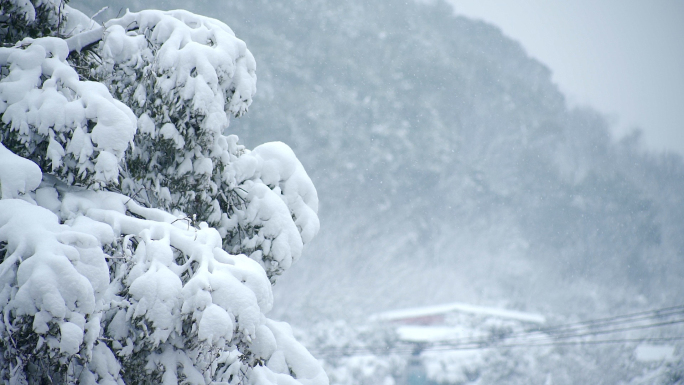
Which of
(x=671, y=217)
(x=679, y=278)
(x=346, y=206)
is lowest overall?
(x=346, y=206)

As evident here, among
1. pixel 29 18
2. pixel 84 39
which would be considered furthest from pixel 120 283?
pixel 29 18

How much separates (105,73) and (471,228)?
43019mm

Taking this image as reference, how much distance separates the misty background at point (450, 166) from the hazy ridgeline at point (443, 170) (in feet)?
0.48

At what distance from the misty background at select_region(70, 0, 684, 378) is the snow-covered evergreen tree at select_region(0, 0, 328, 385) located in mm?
24636

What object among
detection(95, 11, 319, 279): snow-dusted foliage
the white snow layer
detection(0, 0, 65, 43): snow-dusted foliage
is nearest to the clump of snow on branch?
the white snow layer

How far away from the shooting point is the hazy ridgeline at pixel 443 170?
36875mm

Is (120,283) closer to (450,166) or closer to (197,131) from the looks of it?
(197,131)

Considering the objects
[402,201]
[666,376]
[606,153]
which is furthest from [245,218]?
[606,153]

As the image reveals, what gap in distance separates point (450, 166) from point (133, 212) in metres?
45.3

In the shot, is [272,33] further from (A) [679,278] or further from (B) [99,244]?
(B) [99,244]

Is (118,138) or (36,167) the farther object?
(118,138)

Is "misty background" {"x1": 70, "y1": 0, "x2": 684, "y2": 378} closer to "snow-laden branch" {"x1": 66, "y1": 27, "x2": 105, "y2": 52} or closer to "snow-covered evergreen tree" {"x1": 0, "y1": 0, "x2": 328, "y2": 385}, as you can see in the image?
"snow-covered evergreen tree" {"x1": 0, "y1": 0, "x2": 328, "y2": 385}

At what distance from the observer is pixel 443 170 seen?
151 feet

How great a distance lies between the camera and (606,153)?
51.2 meters
